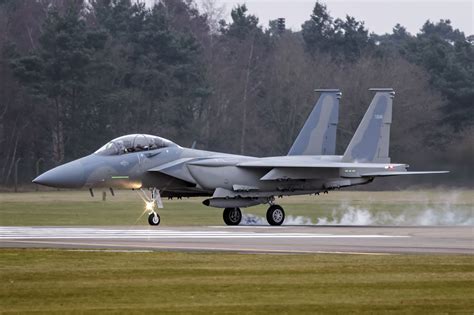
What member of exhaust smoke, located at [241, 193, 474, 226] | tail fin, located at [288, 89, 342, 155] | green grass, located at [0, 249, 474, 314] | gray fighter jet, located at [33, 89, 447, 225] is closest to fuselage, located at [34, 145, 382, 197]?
gray fighter jet, located at [33, 89, 447, 225]

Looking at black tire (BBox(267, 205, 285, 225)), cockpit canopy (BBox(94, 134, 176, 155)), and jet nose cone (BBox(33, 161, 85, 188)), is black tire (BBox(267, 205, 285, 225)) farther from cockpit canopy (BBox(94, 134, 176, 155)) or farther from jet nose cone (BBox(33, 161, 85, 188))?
jet nose cone (BBox(33, 161, 85, 188))

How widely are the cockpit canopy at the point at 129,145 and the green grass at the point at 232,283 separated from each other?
973 centimetres

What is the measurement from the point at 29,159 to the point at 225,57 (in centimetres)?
2292

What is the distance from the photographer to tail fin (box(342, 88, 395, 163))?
29.7 metres

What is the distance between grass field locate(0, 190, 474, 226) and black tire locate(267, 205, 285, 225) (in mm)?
2014

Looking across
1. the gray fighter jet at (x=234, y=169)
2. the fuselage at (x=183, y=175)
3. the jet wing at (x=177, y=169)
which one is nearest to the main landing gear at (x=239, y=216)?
the gray fighter jet at (x=234, y=169)

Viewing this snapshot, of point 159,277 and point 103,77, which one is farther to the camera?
point 103,77

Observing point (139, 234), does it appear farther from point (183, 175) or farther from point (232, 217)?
point (232, 217)

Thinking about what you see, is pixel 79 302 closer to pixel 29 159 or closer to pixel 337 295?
pixel 337 295

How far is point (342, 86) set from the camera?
205 ft

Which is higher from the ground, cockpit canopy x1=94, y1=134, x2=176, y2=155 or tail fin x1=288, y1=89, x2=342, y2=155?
tail fin x1=288, y1=89, x2=342, y2=155

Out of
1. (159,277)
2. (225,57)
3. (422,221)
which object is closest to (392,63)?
(225,57)

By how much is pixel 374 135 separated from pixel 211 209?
848 cm

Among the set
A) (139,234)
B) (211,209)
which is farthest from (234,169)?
(211,209)
